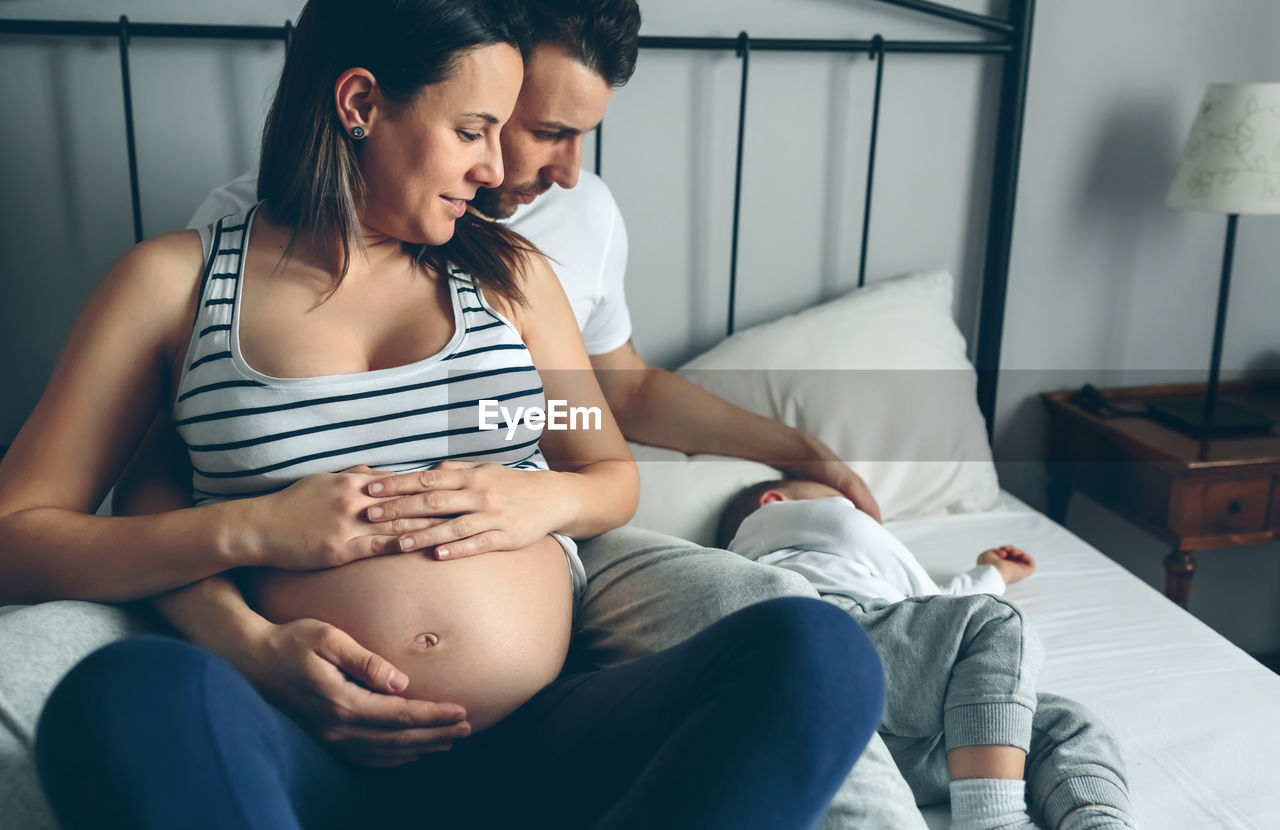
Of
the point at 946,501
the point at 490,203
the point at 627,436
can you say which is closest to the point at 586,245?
the point at 490,203

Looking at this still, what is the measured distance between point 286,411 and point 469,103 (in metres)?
0.34

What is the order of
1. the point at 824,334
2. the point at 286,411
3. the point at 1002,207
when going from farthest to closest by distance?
1. the point at 1002,207
2. the point at 824,334
3. the point at 286,411

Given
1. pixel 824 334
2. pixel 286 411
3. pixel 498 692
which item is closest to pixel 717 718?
pixel 498 692

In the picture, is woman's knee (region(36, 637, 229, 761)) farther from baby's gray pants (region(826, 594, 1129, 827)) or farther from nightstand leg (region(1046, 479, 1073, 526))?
nightstand leg (region(1046, 479, 1073, 526))

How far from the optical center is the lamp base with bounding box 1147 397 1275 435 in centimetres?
179

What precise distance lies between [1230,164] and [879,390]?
0.71m

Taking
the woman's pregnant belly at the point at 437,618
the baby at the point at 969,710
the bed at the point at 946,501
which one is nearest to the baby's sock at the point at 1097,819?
the baby at the point at 969,710

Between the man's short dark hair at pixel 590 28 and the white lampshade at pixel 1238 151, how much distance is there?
43.4 inches

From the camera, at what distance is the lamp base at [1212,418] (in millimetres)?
1785

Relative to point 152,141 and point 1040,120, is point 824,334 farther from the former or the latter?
A: point 152,141

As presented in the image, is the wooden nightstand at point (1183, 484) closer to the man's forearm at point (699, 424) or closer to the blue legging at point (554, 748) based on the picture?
the man's forearm at point (699, 424)

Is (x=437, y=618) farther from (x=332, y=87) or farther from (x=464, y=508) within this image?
(x=332, y=87)

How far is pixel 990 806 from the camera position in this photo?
89 centimetres

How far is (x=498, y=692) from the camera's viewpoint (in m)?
0.88
